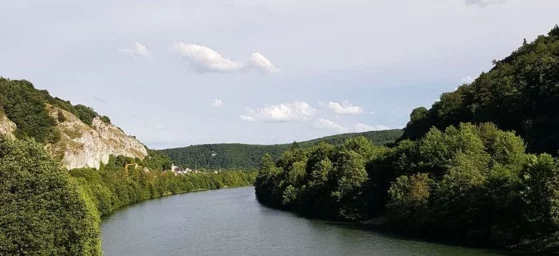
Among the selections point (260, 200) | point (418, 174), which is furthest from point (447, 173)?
point (260, 200)

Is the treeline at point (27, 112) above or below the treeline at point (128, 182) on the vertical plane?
above

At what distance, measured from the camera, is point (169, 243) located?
5566 centimetres

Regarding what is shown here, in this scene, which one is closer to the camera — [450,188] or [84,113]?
[450,188]

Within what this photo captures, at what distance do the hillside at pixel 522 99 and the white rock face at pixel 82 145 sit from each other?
73560mm

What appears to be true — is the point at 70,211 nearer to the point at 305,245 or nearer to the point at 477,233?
the point at 305,245

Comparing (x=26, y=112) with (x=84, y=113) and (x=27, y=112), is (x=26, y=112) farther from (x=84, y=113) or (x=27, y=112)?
(x=84, y=113)

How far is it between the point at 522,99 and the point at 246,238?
41.6m

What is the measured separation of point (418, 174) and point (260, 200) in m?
67.8

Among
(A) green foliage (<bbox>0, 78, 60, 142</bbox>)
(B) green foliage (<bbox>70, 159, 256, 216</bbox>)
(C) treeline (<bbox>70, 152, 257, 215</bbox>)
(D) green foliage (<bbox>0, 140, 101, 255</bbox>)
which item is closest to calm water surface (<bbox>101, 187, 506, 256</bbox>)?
(B) green foliage (<bbox>70, 159, 256, 216</bbox>)

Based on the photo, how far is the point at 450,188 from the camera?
52000 millimetres

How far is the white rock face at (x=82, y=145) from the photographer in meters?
120

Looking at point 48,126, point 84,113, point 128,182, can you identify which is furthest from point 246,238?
point 84,113

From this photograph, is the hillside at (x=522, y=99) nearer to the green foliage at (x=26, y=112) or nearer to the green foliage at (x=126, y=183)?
the green foliage at (x=126, y=183)

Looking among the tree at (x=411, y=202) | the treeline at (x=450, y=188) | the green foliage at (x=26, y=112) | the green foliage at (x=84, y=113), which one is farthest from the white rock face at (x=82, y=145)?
the tree at (x=411, y=202)
